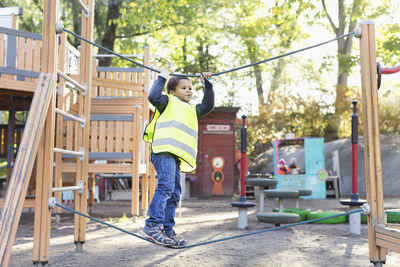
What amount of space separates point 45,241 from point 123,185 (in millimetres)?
10609

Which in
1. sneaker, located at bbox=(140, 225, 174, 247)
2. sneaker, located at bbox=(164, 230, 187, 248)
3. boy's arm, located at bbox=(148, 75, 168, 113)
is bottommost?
sneaker, located at bbox=(164, 230, 187, 248)

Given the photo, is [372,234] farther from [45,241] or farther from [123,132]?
[123,132]

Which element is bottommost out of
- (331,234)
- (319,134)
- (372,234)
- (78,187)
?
(331,234)

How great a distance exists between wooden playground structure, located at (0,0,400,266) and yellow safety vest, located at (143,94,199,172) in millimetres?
873

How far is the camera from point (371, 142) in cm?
337

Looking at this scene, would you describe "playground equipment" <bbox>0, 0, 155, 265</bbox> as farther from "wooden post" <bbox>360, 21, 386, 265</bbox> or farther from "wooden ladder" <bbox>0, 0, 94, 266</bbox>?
"wooden post" <bbox>360, 21, 386, 265</bbox>

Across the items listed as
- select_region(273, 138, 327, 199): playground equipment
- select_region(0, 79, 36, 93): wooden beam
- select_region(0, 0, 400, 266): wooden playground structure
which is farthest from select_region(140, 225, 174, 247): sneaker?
select_region(273, 138, 327, 199): playground equipment

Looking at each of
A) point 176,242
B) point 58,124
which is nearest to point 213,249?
point 176,242

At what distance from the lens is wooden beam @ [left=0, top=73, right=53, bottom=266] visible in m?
2.75

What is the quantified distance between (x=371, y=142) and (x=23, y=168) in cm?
265

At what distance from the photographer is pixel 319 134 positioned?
55.3ft

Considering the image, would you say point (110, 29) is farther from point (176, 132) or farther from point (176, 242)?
point (176, 242)

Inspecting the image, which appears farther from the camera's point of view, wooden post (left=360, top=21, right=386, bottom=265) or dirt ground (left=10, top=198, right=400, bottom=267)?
dirt ground (left=10, top=198, right=400, bottom=267)

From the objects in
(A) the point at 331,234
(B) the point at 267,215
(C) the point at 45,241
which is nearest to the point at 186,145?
(C) the point at 45,241
